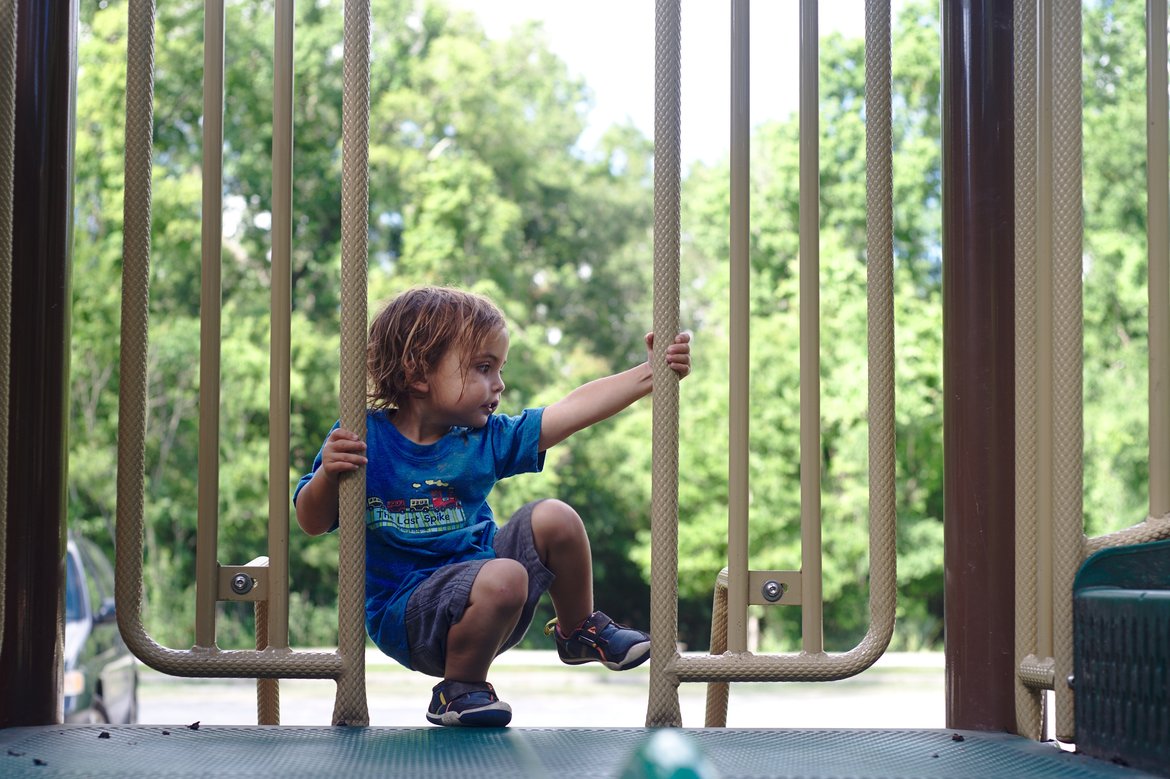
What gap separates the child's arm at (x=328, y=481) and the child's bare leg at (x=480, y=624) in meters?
0.27

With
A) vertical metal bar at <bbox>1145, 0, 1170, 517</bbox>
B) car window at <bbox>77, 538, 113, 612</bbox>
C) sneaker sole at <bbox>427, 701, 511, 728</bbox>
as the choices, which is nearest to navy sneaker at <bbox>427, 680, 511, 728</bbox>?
sneaker sole at <bbox>427, 701, 511, 728</bbox>

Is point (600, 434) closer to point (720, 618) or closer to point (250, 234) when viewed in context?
point (250, 234)

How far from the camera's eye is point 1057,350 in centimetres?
193

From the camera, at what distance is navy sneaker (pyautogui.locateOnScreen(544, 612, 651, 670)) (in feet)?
7.59

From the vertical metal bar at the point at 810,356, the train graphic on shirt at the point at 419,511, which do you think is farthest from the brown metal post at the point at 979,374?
the train graphic on shirt at the point at 419,511

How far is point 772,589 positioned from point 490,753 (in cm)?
56

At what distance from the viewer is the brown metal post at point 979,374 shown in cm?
217

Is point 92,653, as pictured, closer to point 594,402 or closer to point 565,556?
point 565,556

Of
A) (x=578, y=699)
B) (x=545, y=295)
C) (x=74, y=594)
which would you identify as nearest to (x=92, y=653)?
(x=74, y=594)

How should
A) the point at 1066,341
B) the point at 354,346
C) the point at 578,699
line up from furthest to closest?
the point at 578,699
the point at 354,346
the point at 1066,341

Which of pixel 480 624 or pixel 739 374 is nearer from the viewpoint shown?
pixel 739 374

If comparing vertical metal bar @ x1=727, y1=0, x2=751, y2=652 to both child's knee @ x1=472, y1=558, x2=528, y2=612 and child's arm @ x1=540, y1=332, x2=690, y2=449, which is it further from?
child's knee @ x1=472, y1=558, x2=528, y2=612

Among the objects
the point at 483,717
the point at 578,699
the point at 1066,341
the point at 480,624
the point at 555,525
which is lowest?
the point at 578,699

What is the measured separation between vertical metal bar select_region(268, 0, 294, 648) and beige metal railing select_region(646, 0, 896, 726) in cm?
56
